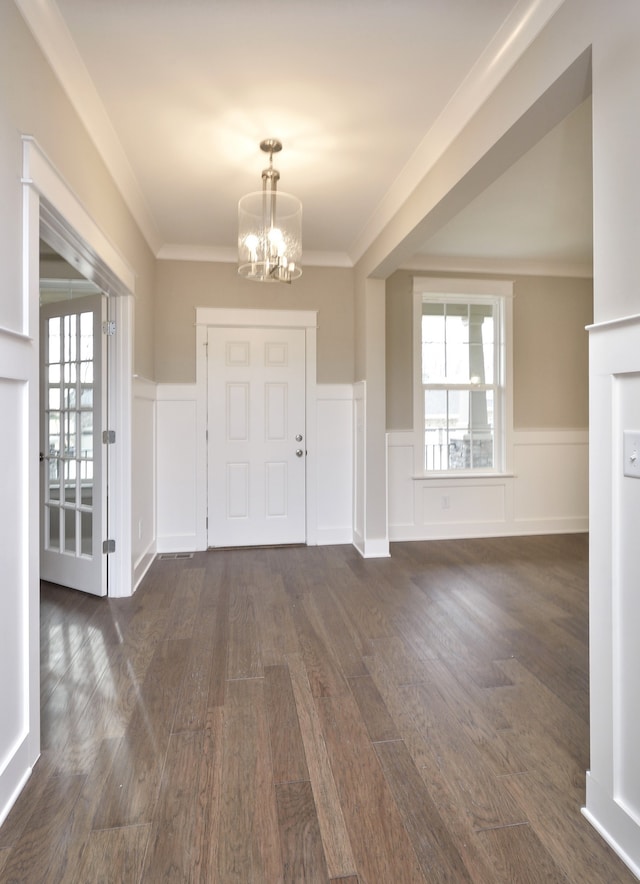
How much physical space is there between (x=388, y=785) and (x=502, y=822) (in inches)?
13.4

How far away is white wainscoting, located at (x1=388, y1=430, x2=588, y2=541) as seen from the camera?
178 inches

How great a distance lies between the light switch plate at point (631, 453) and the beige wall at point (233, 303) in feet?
10.7

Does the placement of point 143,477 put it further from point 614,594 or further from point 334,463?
point 614,594

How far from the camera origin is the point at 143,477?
3.67 metres

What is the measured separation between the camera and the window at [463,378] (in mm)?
4586

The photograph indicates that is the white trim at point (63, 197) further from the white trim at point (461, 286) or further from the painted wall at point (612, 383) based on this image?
the white trim at point (461, 286)

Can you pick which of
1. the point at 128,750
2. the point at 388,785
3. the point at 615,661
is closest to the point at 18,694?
the point at 128,750

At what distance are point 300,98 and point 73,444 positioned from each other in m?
2.51

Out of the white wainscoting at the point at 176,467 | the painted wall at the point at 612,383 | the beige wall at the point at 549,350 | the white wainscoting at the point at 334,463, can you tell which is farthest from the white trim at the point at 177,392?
the painted wall at the point at 612,383

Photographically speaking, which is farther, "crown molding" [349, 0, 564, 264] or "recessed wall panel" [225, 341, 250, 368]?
"recessed wall panel" [225, 341, 250, 368]

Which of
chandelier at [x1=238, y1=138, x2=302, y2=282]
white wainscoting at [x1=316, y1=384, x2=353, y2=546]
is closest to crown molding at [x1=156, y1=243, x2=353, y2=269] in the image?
white wainscoting at [x1=316, y1=384, x2=353, y2=546]

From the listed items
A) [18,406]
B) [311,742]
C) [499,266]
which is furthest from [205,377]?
[311,742]

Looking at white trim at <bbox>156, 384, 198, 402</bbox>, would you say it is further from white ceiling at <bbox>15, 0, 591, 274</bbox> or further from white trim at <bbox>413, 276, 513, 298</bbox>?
white trim at <bbox>413, 276, 513, 298</bbox>

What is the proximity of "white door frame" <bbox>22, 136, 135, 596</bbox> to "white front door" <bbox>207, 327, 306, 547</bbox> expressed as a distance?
1.10 meters
